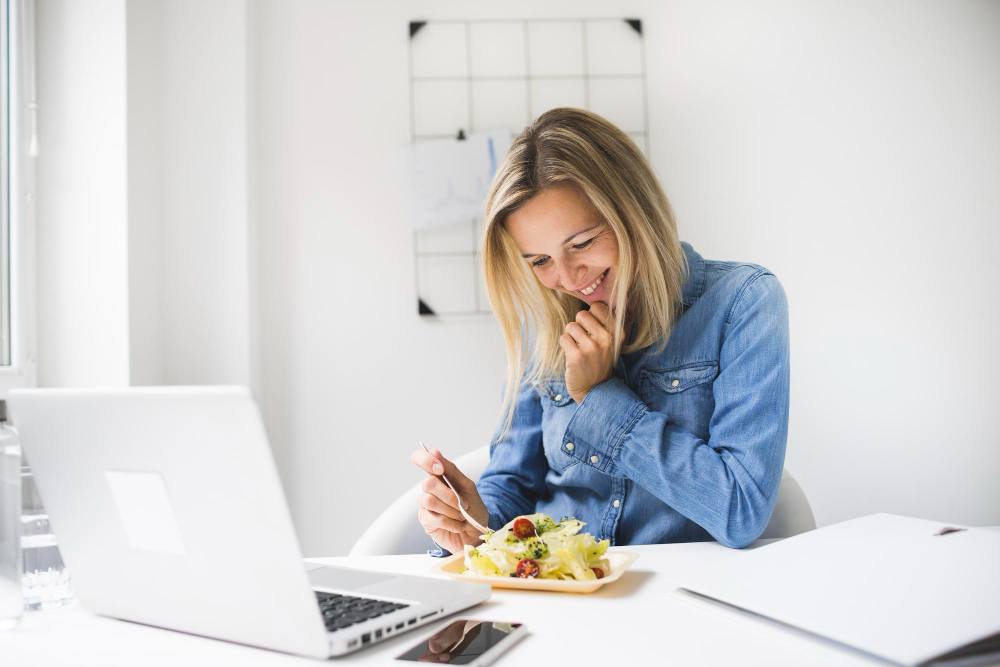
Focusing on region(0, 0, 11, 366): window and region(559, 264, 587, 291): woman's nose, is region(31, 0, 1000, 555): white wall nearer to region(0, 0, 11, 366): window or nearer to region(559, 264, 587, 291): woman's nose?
region(0, 0, 11, 366): window

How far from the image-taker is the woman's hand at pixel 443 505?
2.99 ft

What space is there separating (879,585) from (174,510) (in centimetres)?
53

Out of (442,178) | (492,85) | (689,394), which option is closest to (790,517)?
(689,394)

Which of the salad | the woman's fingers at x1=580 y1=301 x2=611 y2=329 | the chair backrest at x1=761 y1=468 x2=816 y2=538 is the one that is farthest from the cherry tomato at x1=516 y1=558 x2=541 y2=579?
the chair backrest at x1=761 y1=468 x2=816 y2=538

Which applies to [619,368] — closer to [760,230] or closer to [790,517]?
[790,517]

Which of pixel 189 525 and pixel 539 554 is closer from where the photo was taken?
pixel 189 525

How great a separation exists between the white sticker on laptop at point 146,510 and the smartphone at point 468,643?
0.19 m

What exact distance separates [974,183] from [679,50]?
38.0 inches

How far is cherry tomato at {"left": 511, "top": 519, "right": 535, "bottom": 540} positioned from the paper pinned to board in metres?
1.36

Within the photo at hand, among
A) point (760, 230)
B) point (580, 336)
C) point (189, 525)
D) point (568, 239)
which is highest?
point (760, 230)

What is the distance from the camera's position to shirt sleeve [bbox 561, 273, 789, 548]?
88 cm

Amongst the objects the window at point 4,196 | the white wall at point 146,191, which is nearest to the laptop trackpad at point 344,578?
the white wall at point 146,191

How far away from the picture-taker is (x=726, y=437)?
0.94 metres

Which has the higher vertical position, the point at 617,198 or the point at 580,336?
the point at 617,198
